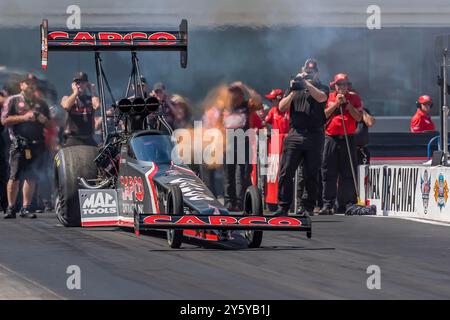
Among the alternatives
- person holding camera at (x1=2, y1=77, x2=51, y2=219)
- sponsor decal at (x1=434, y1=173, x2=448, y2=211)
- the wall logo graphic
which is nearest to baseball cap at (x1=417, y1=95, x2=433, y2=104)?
the wall logo graphic

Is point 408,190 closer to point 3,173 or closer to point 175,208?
point 3,173

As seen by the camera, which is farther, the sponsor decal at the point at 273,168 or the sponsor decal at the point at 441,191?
the sponsor decal at the point at 273,168

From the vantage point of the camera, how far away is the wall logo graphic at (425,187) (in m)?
17.4

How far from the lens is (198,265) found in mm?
11594

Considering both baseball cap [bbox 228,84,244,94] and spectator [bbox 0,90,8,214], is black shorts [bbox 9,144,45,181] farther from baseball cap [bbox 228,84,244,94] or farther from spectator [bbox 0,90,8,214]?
baseball cap [bbox 228,84,244,94]

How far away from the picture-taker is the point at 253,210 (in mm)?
13297

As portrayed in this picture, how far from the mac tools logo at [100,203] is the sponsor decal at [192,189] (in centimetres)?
159

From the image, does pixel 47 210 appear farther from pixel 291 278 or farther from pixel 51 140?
pixel 291 278

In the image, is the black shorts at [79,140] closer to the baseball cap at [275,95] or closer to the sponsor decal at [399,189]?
the baseball cap at [275,95]

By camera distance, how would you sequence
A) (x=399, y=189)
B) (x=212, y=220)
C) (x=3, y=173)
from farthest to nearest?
(x=3, y=173), (x=399, y=189), (x=212, y=220)

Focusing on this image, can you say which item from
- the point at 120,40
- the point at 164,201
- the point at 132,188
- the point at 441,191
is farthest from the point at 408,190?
the point at 164,201

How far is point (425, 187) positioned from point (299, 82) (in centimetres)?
214

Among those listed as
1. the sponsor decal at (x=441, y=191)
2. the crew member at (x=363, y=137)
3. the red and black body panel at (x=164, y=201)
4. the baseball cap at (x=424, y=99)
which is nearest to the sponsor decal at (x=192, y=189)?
the red and black body panel at (x=164, y=201)

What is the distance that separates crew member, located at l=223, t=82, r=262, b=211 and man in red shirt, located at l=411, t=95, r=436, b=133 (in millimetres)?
3734
